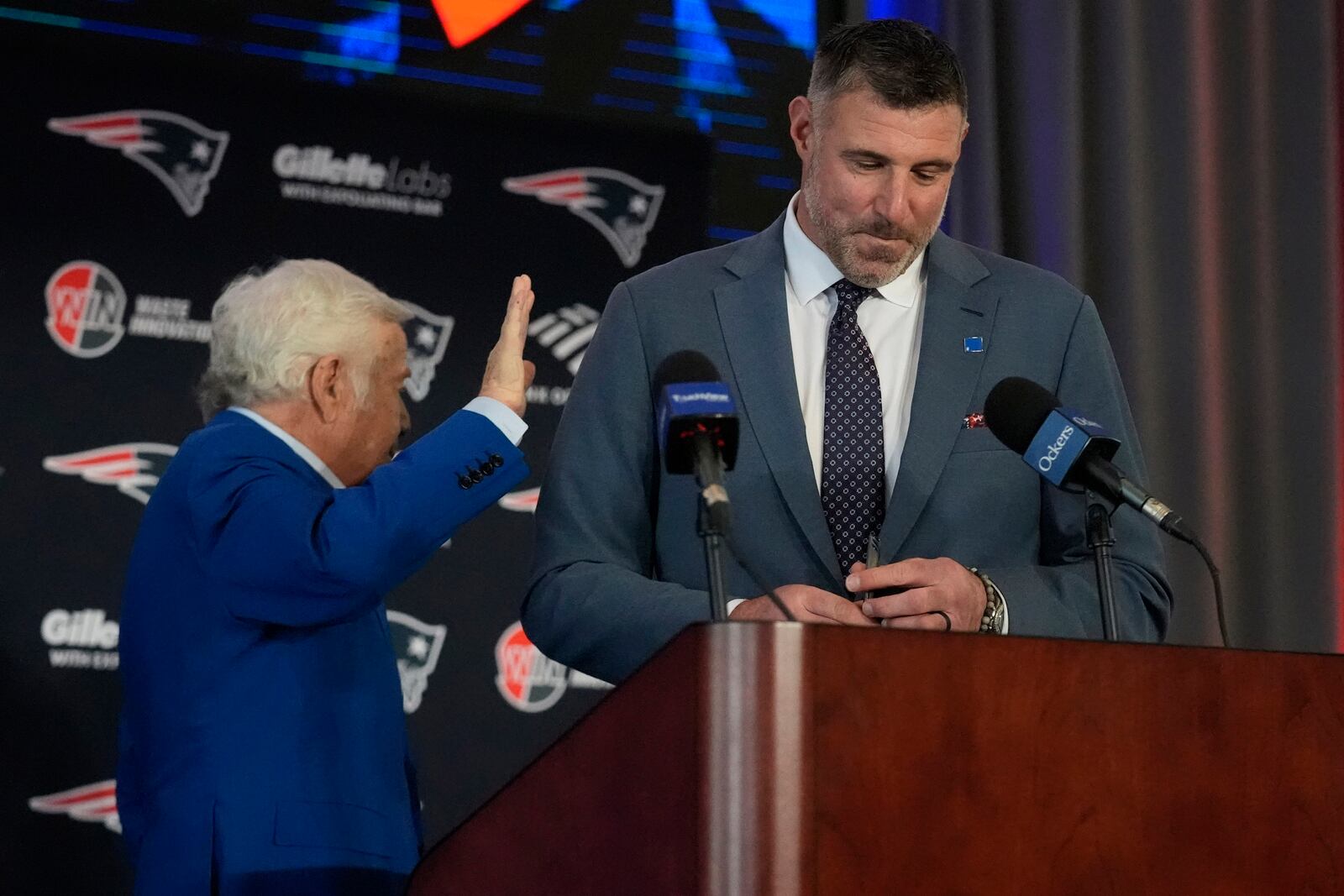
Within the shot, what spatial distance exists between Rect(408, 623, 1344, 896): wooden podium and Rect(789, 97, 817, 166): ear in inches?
45.8

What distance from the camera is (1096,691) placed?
137 cm

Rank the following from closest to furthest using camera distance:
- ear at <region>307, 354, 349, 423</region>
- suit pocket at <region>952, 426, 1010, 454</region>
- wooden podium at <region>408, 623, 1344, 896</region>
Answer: wooden podium at <region>408, 623, 1344, 896</region>
suit pocket at <region>952, 426, 1010, 454</region>
ear at <region>307, 354, 349, 423</region>

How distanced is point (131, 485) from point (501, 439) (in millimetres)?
1149

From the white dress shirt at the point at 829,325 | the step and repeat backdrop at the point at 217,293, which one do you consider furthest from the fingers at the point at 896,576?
the step and repeat backdrop at the point at 217,293

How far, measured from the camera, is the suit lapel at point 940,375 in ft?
7.18

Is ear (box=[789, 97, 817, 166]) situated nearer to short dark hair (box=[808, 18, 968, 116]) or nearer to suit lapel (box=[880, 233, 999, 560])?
short dark hair (box=[808, 18, 968, 116])

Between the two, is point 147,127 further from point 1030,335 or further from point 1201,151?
point 1201,151

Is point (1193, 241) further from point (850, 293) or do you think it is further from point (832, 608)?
point (832, 608)

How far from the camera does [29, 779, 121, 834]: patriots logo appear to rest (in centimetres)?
345

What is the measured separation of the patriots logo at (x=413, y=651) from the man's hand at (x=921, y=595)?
2.17 meters

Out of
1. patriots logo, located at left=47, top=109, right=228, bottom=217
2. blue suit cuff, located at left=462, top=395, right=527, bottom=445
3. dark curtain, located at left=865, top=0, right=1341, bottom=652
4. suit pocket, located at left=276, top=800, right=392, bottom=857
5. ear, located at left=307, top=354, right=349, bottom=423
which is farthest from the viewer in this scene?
dark curtain, located at left=865, top=0, right=1341, bottom=652

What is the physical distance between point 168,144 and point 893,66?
2.04 meters

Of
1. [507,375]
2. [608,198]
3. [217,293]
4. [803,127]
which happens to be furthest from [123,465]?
[803,127]

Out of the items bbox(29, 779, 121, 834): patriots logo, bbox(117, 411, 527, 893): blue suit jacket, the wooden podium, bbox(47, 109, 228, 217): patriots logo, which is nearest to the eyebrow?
bbox(117, 411, 527, 893): blue suit jacket
